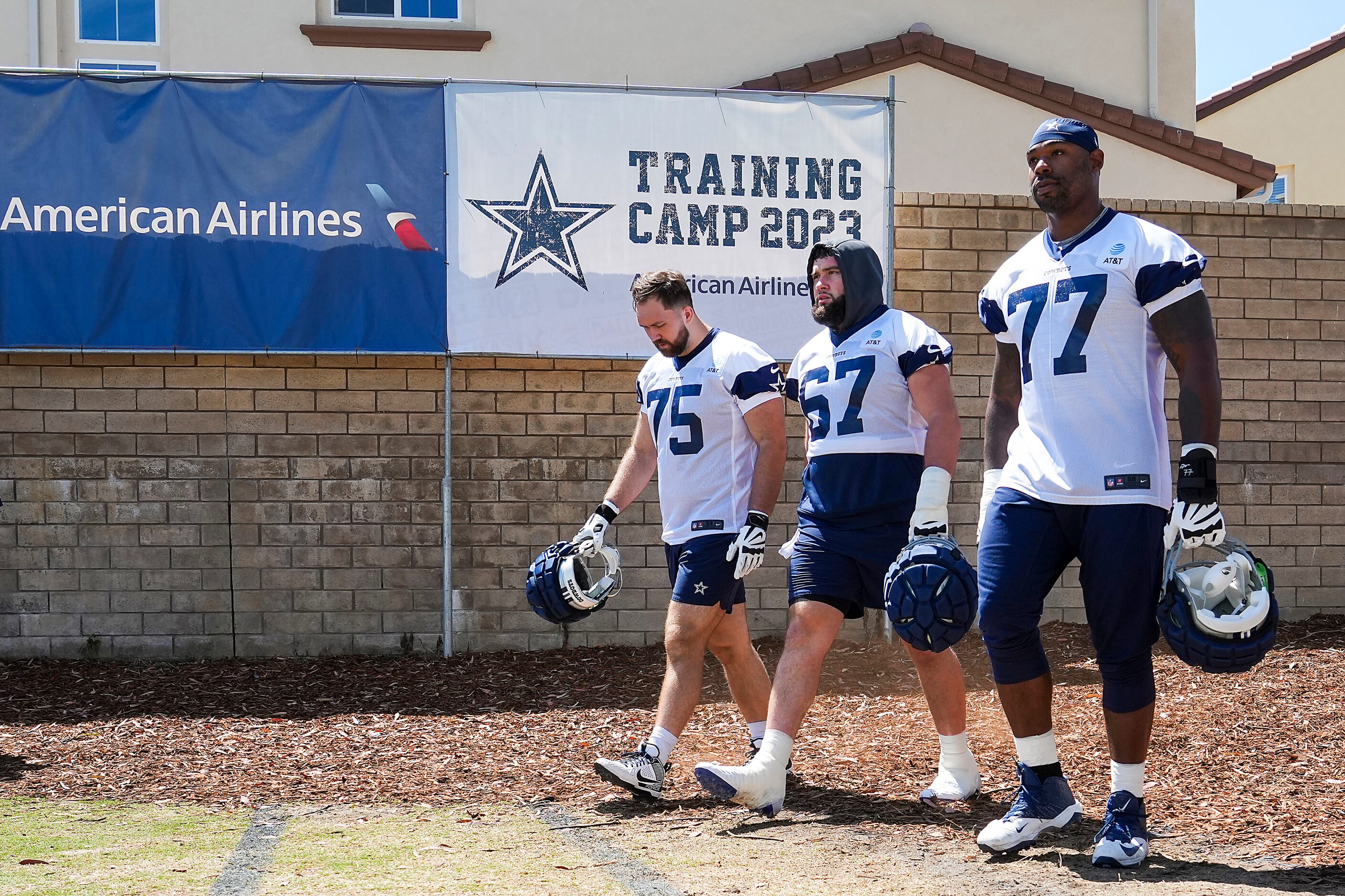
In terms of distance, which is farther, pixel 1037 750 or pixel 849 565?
pixel 849 565

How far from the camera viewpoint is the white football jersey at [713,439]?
193 inches

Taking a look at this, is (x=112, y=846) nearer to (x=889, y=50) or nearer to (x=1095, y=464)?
(x=1095, y=464)

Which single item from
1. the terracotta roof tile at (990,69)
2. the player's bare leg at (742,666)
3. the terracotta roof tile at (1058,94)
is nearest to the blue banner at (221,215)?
the player's bare leg at (742,666)

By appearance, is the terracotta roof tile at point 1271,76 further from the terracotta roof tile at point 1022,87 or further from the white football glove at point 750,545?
the white football glove at point 750,545

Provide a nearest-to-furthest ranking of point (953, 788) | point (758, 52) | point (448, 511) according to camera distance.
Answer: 1. point (953, 788)
2. point (448, 511)
3. point (758, 52)

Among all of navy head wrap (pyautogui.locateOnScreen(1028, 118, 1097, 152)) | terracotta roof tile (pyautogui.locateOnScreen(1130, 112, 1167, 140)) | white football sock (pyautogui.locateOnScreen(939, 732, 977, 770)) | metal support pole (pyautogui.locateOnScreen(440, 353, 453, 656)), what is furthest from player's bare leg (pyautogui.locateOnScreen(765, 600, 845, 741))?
terracotta roof tile (pyautogui.locateOnScreen(1130, 112, 1167, 140))

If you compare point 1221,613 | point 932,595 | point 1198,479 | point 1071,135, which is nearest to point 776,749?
point 932,595

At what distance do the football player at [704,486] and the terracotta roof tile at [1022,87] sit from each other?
646 cm

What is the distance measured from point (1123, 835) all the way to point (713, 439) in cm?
199

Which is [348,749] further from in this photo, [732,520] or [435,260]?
[435,260]

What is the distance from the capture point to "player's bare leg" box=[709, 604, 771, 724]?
5016 millimetres

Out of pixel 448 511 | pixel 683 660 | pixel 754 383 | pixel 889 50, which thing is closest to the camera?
pixel 683 660

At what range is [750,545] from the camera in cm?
470

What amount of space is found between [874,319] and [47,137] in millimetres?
5219
